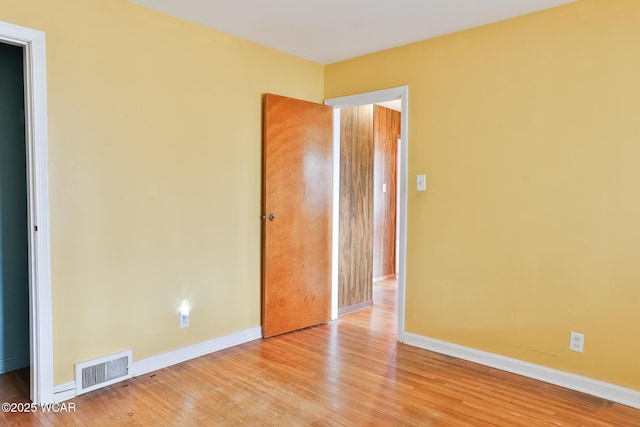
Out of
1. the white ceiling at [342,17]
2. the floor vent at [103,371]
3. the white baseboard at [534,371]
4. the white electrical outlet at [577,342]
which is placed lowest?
the white baseboard at [534,371]

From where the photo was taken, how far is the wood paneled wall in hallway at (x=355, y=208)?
A: 4160 mm

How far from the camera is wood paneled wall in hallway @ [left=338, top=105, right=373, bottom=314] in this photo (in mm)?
4160

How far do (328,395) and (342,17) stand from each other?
2389 mm

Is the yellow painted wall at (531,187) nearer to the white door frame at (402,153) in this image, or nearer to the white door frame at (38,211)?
the white door frame at (402,153)

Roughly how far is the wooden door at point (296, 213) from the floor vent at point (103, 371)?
1099 mm

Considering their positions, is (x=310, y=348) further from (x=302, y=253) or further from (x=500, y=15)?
(x=500, y=15)

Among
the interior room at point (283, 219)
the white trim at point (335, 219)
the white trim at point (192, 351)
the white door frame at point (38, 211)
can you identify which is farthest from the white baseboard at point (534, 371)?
the white door frame at point (38, 211)

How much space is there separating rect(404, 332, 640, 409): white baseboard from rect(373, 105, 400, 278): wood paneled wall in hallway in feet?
8.47

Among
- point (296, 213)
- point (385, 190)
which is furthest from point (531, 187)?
point (385, 190)

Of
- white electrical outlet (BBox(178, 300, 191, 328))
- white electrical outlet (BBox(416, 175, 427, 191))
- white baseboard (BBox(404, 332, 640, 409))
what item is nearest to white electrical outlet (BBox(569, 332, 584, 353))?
white baseboard (BBox(404, 332, 640, 409))

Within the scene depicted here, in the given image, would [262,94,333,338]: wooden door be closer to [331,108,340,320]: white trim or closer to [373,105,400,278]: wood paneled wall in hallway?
[331,108,340,320]: white trim

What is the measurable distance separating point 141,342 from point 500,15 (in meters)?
3.18

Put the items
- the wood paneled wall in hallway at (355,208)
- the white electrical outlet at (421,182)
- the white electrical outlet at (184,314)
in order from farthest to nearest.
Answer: the wood paneled wall in hallway at (355,208), the white electrical outlet at (421,182), the white electrical outlet at (184,314)

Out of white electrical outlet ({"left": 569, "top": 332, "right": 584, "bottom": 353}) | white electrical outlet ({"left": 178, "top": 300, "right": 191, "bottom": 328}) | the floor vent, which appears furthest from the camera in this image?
white electrical outlet ({"left": 178, "top": 300, "right": 191, "bottom": 328})
